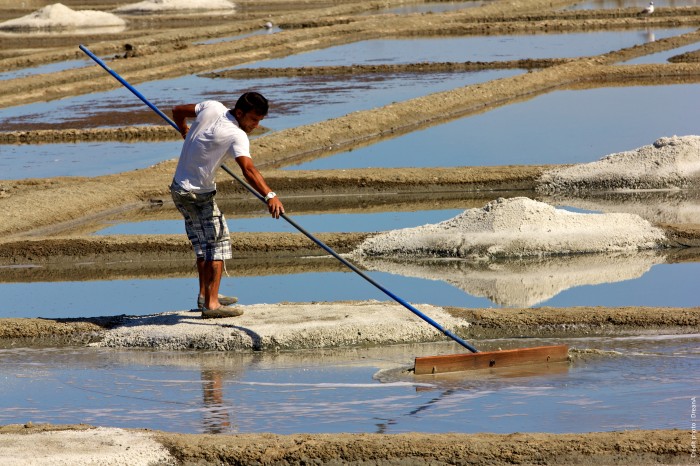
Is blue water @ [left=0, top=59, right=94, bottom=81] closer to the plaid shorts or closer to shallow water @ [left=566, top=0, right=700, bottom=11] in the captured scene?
shallow water @ [left=566, top=0, right=700, bottom=11]

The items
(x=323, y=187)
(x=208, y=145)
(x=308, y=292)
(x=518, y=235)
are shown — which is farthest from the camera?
(x=323, y=187)

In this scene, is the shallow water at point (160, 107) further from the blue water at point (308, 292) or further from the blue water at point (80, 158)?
the blue water at point (308, 292)

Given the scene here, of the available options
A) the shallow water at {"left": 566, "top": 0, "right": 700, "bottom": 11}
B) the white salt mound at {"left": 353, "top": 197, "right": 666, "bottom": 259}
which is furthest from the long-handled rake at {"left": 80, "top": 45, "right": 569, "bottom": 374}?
the shallow water at {"left": 566, "top": 0, "right": 700, "bottom": 11}

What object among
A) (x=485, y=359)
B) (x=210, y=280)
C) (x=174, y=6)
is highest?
Result: (x=174, y=6)

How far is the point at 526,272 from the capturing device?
8.14 metres

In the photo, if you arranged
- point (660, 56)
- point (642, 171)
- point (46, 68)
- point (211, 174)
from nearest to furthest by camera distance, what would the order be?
point (211, 174) → point (642, 171) → point (660, 56) → point (46, 68)

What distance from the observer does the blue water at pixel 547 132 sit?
40.9 feet

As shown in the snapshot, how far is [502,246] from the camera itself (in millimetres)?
8477

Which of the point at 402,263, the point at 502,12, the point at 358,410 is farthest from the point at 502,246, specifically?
the point at 502,12

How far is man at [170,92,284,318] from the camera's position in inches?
236

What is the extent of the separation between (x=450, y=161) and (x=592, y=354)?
20.6 ft

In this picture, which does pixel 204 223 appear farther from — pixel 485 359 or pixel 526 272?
pixel 526 272

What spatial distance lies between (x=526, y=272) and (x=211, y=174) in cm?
273

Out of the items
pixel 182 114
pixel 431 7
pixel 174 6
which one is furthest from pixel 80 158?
pixel 174 6
